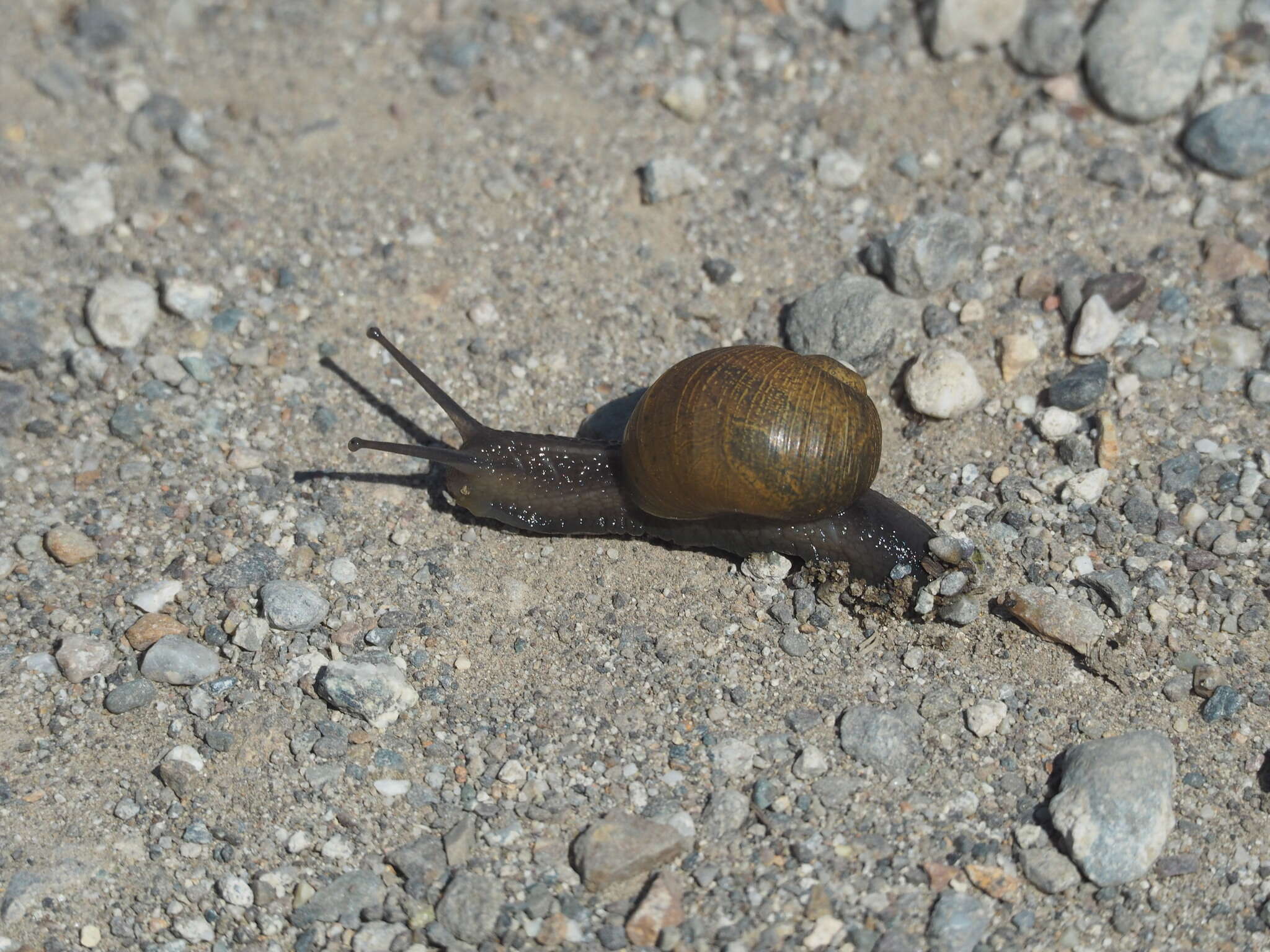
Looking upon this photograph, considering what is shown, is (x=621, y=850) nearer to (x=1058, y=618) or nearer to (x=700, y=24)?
(x=1058, y=618)

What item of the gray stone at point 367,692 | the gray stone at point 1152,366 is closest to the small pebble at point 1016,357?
the gray stone at point 1152,366

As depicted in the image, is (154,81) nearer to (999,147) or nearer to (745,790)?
(999,147)

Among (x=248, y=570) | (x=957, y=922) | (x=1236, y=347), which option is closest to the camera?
(x=957, y=922)

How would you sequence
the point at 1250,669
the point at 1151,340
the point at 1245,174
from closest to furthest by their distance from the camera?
the point at 1250,669, the point at 1151,340, the point at 1245,174

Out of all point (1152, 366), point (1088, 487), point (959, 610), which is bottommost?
point (959, 610)

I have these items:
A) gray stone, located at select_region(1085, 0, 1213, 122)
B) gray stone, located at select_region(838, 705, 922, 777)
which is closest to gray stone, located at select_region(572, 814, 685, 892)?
gray stone, located at select_region(838, 705, 922, 777)

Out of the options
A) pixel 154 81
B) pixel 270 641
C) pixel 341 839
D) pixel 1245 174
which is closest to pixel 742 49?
pixel 1245 174

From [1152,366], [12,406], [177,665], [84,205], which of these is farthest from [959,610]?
[84,205]
